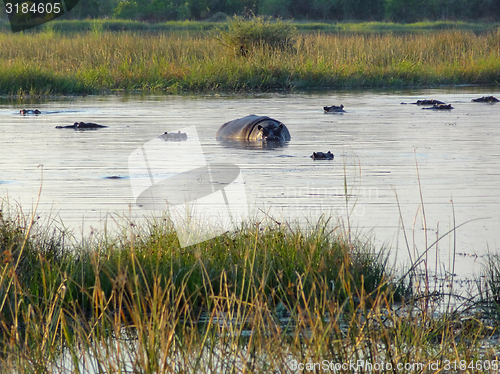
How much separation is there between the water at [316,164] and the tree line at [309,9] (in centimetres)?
4516

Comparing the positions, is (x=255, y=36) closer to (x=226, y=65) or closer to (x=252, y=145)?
(x=226, y=65)

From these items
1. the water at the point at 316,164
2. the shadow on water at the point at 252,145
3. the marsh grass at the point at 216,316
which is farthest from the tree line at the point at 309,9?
the marsh grass at the point at 216,316

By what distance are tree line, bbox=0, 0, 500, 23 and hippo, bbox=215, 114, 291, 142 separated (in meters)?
50.0

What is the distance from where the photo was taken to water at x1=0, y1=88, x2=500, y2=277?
20.7 ft

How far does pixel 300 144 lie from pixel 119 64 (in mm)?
12956

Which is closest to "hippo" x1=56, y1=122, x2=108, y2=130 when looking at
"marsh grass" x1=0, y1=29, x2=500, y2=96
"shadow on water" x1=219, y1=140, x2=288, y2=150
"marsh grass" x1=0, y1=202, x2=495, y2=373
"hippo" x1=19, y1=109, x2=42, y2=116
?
"hippo" x1=19, y1=109, x2=42, y2=116

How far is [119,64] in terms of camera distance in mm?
23594

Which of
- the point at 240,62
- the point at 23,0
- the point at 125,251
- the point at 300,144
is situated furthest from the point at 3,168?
the point at 23,0

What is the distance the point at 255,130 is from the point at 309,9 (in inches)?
2199

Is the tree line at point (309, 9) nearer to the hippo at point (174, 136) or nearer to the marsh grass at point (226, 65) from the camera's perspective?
the marsh grass at point (226, 65)

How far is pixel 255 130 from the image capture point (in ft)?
40.5

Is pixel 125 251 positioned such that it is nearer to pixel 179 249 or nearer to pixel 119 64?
pixel 179 249

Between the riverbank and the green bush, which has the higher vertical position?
the green bush

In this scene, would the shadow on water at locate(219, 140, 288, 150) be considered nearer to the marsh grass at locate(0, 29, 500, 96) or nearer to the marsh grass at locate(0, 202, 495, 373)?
the marsh grass at locate(0, 202, 495, 373)
